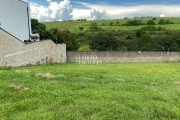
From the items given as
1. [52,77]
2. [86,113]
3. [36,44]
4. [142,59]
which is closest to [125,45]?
[142,59]

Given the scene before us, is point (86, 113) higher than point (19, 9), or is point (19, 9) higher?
point (19, 9)

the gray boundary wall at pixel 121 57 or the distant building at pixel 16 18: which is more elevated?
the distant building at pixel 16 18

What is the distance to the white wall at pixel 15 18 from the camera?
18.5 metres

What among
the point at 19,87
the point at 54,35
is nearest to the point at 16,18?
the point at 19,87

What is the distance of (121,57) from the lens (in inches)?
1275

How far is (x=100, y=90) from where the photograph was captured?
260 inches

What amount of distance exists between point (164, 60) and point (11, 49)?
25222 millimetres

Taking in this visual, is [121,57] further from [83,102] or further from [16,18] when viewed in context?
[83,102]

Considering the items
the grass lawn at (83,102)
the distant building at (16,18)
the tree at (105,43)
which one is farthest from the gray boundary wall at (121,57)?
A: the grass lawn at (83,102)

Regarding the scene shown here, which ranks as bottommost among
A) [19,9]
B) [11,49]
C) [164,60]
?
[164,60]

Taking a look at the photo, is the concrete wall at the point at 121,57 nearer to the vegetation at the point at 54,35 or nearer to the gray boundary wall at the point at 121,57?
the gray boundary wall at the point at 121,57

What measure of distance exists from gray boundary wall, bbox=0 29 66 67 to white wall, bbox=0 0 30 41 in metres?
2.79

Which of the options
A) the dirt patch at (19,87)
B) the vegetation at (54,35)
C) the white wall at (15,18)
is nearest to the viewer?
the dirt patch at (19,87)

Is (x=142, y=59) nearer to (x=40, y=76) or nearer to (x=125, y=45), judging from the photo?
(x=125, y=45)
